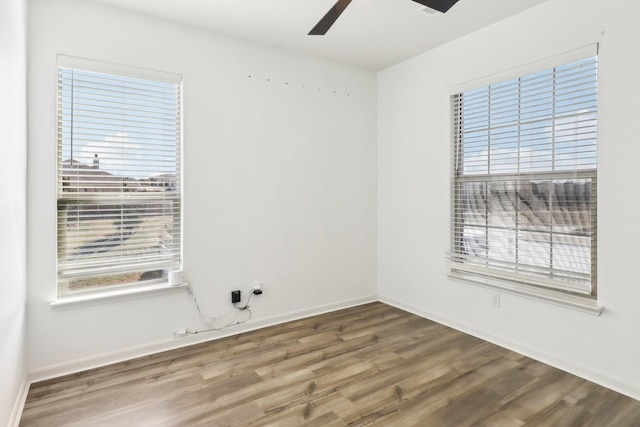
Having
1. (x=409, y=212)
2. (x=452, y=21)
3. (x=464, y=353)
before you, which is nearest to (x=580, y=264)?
(x=464, y=353)

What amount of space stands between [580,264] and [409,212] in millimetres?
1591

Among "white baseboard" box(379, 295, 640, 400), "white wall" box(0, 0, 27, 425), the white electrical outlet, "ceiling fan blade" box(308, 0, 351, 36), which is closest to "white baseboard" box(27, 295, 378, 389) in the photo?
"white wall" box(0, 0, 27, 425)

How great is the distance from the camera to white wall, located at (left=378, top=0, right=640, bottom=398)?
2.30 metres

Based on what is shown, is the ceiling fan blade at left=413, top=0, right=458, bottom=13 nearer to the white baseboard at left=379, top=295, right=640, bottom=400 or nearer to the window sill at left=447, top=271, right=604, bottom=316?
the window sill at left=447, top=271, right=604, bottom=316

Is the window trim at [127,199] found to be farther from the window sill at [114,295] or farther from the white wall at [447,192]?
the white wall at [447,192]

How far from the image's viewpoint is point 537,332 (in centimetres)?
279

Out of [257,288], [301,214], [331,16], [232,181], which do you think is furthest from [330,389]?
[331,16]

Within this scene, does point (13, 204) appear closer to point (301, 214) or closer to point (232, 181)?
point (232, 181)

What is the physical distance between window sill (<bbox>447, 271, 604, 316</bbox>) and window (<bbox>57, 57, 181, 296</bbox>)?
8.30 feet

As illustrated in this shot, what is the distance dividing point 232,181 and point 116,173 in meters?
0.90

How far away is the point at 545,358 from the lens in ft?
8.93

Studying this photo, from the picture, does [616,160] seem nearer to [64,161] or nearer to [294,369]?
[294,369]

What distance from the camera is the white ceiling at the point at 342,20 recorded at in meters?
2.68

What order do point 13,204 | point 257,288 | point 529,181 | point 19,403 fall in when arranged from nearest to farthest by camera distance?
1. point 13,204
2. point 19,403
3. point 529,181
4. point 257,288
